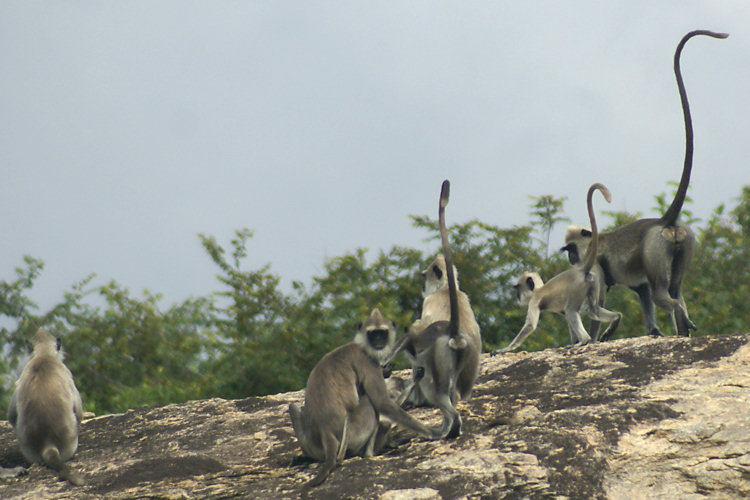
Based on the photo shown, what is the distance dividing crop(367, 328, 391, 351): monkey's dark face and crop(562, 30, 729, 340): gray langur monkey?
123 inches

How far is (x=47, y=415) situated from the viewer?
22.4 ft

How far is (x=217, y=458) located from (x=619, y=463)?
8.93ft

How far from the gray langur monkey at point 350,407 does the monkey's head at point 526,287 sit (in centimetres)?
350

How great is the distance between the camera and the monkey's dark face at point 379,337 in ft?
19.7

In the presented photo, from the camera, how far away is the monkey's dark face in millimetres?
5992

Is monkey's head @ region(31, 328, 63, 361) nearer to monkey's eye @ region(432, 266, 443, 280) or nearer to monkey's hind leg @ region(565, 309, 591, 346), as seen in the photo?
monkey's eye @ region(432, 266, 443, 280)

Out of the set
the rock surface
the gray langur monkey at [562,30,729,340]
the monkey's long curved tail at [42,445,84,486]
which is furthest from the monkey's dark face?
the gray langur monkey at [562,30,729,340]

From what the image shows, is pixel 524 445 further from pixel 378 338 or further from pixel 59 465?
pixel 59 465

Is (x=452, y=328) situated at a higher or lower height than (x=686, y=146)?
lower

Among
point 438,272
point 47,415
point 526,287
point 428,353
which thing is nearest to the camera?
point 428,353

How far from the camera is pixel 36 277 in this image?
62.8 ft

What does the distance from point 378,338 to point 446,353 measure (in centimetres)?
46

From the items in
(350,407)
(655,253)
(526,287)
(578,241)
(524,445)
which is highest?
(578,241)

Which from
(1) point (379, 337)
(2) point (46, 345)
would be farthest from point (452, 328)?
(2) point (46, 345)
